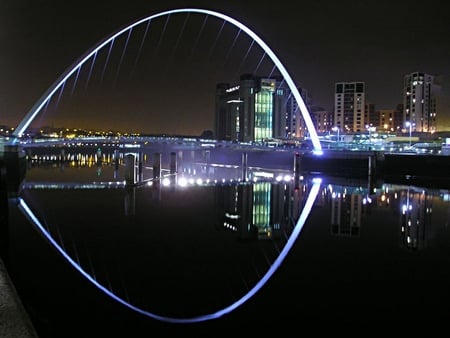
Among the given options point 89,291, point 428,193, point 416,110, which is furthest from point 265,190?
point 416,110

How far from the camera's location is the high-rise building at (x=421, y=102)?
90188mm

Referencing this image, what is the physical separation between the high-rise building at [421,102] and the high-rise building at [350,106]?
20491 millimetres

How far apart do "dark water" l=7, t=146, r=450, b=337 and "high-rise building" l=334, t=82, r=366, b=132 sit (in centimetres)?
10056

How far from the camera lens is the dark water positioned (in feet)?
19.1

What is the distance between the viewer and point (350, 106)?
11394 cm

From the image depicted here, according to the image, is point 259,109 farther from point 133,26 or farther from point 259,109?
point 133,26

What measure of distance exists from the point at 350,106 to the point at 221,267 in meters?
112

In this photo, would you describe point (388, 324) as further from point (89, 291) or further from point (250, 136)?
point (250, 136)

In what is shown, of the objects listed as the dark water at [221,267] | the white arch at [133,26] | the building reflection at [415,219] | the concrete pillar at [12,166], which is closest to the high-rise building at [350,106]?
the white arch at [133,26]

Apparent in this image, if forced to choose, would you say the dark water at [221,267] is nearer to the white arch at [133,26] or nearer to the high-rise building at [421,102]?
the white arch at [133,26]

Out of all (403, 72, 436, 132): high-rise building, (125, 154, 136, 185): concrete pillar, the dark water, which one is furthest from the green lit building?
the dark water

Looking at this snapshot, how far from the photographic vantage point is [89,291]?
6.78 meters

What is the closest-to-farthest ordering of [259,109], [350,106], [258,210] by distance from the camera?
[258,210], [259,109], [350,106]

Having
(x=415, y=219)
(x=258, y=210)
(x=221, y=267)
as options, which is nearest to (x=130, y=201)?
(x=258, y=210)
